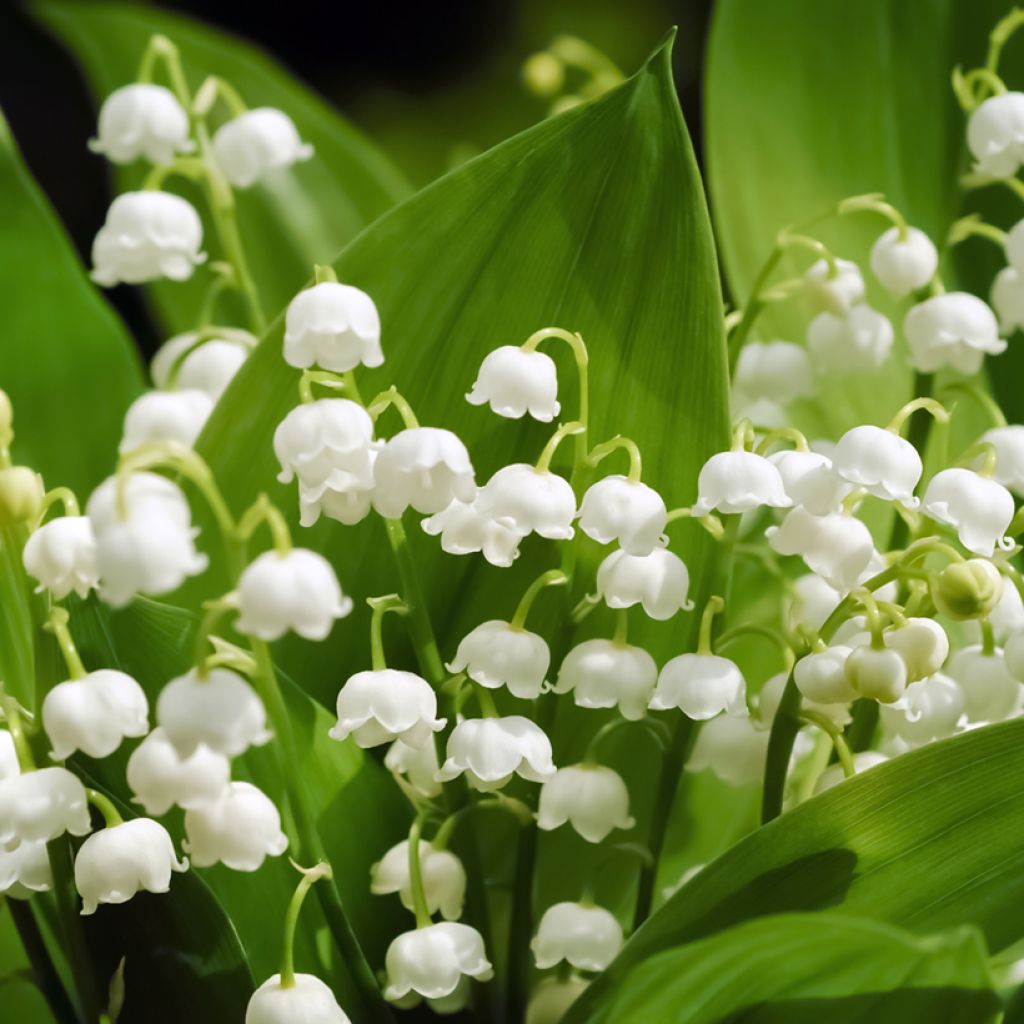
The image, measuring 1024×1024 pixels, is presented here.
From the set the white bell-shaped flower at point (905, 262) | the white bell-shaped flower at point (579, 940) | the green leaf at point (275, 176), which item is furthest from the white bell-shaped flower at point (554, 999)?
the green leaf at point (275, 176)

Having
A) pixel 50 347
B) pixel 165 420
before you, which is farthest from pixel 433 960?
pixel 50 347

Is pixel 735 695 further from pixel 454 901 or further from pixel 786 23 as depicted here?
pixel 786 23

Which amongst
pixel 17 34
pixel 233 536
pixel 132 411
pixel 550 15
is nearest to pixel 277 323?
pixel 132 411

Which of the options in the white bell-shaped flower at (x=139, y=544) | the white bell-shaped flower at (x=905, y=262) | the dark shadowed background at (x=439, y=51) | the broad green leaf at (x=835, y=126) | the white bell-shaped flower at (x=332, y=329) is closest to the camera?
the white bell-shaped flower at (x=139, y=544)

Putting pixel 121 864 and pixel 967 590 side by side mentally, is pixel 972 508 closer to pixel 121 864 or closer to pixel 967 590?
pixel 967 590

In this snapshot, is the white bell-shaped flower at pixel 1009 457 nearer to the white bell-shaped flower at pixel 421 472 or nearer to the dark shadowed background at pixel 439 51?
the white bell-shaped flower at pixel 421 472

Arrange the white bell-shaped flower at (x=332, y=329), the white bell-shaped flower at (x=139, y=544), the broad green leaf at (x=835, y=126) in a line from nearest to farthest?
the white bell-shaped flower at (x=139, y=544), the white bell-shaped flower at (x=332, y=329), the broad green leaf at (x=835, y=126)
